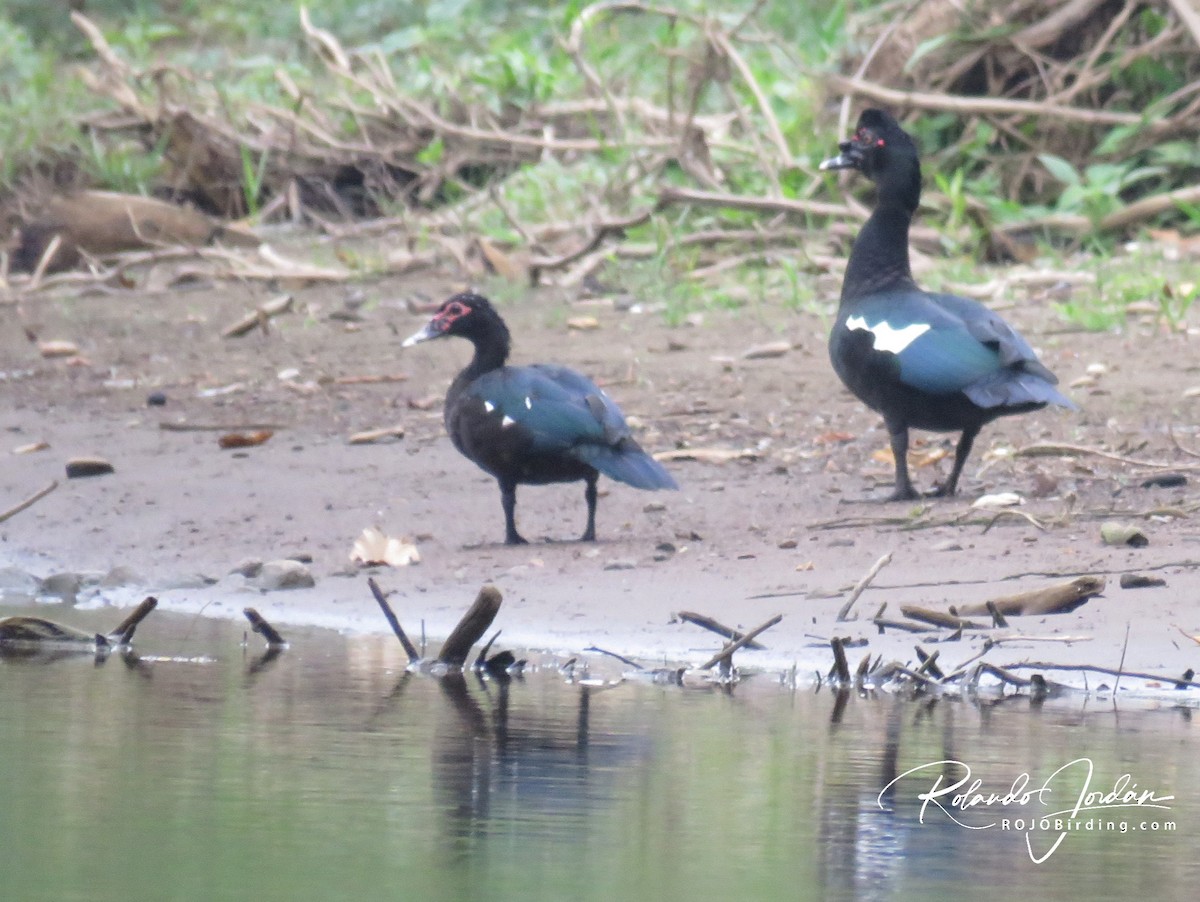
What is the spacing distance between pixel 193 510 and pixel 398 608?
1539 mm

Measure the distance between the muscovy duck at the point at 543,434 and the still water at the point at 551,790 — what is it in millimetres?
1434

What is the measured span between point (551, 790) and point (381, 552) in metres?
2.67

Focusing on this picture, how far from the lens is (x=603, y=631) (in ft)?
18.6

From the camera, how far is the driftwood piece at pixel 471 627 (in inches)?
196

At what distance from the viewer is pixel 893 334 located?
265 inches

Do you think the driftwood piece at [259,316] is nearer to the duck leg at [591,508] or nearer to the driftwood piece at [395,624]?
the duck leg at [591,508]

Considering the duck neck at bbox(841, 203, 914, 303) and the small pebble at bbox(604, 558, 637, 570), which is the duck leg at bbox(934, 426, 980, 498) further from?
the small pebble at bbox(604, 558, 637, 570)

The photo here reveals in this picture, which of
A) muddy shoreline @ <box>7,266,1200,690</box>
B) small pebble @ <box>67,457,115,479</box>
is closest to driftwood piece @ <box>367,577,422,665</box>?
muddy shoreline @ <box>7,266,1200,690</box>

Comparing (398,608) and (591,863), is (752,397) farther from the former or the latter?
(591,863)

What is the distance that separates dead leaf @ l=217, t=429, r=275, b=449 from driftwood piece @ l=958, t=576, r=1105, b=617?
11.6 ft

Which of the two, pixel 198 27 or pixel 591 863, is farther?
pixel 198 27

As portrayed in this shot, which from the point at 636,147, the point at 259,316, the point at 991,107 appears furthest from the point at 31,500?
the point at 991,107

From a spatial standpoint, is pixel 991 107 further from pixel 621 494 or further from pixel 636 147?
pixel 621 494

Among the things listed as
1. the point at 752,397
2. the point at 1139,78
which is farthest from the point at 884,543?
the point at 1139,78
